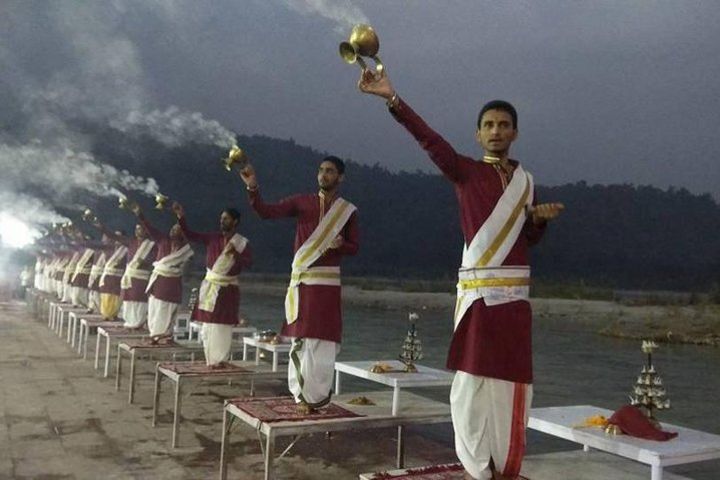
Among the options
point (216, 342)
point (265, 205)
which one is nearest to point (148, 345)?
point (216, 342)

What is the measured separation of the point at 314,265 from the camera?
5.43 metres

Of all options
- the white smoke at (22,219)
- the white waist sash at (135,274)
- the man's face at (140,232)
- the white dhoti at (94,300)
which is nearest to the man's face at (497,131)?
the man's face at (140,232)

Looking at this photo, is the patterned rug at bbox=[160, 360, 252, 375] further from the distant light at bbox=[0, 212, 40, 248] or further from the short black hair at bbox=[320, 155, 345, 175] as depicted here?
the distant light at bbox=[0, 212, 40, 248]

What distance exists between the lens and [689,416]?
9.88 meters

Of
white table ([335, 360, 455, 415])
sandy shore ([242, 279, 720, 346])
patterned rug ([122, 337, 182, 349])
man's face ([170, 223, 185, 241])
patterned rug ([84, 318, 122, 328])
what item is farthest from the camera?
sandy shore ([242, 279, 720, 346])

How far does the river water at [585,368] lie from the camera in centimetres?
946

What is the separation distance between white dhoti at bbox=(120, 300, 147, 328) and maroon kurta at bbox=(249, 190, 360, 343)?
20.6ft

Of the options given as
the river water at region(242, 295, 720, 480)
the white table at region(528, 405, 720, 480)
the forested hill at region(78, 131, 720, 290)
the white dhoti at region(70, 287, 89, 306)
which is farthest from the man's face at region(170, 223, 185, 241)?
the forested hill at region(78, 131, 720, 290)

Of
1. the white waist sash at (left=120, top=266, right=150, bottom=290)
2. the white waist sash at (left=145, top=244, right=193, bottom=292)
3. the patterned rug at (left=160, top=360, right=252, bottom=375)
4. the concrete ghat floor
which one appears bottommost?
the concrete ghat floor

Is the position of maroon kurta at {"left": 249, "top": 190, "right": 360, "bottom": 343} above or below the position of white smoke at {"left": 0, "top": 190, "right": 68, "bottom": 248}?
below

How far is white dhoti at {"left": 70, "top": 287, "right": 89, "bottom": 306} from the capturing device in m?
15.9

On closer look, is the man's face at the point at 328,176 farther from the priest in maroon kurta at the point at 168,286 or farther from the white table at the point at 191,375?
the priest in maroon kurta at the point at 168,286

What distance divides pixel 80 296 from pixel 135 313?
18.7 ft

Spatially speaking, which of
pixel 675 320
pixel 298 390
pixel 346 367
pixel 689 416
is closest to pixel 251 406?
pixel 298 390
